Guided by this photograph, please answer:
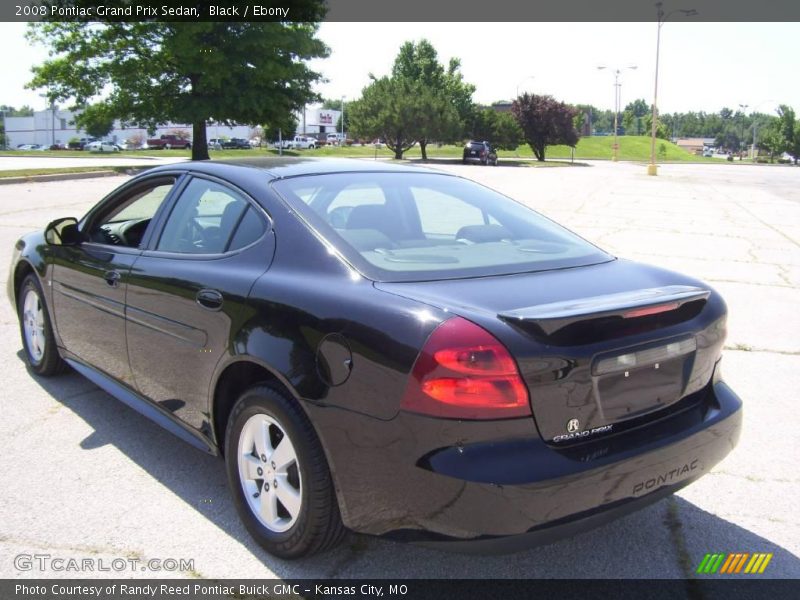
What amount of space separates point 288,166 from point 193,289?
2.62 ft

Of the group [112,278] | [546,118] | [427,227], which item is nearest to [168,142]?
[546,118]

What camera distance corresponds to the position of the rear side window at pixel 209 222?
3189 millimetres

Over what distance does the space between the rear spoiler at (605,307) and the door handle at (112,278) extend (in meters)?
2.27

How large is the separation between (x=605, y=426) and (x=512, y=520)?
49cm

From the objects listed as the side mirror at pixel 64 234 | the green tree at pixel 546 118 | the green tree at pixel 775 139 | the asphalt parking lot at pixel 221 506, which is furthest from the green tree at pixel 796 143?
the side mirror at pixel 64 234

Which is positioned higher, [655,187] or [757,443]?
[655,187]

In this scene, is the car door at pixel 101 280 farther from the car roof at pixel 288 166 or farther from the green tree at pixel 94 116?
the green tree at pixel 94 116

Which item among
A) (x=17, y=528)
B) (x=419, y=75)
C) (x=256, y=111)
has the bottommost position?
(x=17, y=528)

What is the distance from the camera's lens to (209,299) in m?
3.06

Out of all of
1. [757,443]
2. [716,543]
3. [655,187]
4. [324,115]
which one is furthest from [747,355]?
[324,115]

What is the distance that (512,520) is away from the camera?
2188 millimetres

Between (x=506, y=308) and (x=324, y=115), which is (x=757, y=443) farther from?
(x=324, y=115)

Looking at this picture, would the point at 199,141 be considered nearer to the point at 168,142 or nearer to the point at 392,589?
the point at 392,589

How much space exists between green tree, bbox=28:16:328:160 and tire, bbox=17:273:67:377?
26.1 metres
